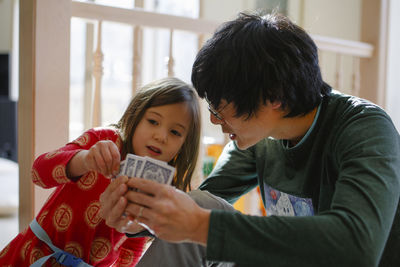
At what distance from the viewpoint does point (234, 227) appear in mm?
819

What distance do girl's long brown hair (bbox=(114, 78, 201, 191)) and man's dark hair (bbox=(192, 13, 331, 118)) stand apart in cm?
37

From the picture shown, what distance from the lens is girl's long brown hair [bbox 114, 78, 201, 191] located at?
150 cm

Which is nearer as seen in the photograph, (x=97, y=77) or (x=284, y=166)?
(x=284, y=166)

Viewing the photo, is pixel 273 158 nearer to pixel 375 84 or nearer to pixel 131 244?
pixel 131 244

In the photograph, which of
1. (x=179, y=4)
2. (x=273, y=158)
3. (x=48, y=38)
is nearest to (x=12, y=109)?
(x=179, y=4)

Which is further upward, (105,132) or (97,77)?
(97,77)

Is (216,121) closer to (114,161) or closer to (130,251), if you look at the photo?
(114,161)

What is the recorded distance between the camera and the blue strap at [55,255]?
1.27 metres

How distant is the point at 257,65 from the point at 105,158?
19.3 inches

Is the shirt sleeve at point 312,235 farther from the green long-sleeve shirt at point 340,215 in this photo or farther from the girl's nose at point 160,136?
the girl's nose at point 160,136

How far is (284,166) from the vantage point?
1279 mm

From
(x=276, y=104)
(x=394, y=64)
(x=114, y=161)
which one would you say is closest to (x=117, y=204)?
(x=114, y=161)

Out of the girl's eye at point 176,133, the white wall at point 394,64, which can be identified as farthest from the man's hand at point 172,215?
the white wall at point 394,64

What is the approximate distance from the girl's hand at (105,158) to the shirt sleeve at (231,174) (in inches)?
14.5
